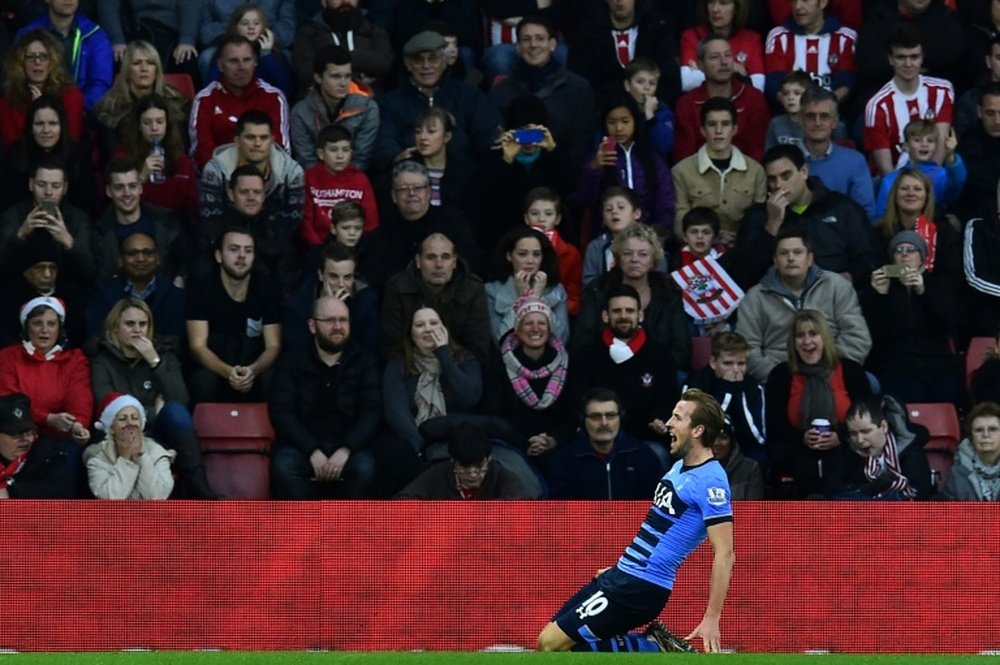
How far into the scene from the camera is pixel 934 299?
49.6 ft

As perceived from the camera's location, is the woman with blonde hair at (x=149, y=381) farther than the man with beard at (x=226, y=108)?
No

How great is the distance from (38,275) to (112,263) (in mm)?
624

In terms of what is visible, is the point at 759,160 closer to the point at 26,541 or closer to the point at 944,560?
the point at 944,560

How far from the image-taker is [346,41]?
55.3ft

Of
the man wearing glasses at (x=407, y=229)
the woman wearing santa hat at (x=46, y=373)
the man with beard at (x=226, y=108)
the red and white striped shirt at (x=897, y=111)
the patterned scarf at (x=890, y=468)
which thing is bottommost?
the patterned scarf at (x=890, y=468)

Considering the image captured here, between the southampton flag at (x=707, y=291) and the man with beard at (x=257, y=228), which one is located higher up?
the man with beard at (x=257, y=228)

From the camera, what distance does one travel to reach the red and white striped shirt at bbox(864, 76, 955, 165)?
16.5 metres

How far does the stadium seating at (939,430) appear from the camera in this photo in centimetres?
1458

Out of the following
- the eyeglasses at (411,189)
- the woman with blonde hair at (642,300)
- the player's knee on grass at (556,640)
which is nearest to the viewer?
the player's knee on grass at (556,640)

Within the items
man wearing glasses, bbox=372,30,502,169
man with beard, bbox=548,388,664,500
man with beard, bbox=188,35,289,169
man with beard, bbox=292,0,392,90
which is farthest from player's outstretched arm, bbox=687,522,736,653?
man with beard, bbox=292,0,392,90

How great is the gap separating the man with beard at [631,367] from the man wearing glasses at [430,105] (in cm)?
235

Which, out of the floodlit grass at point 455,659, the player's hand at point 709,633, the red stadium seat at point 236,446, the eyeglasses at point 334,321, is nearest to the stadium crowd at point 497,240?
the eyeglasses at point 334,321

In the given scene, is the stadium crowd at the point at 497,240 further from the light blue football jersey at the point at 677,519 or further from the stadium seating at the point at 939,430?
the light blue football jersey at the point at 677,519

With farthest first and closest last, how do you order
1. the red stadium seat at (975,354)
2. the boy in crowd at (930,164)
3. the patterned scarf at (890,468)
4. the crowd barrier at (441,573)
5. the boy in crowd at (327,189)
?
the boy in crowd at (930,164) → the boy in crowd at (327,189) → the red stadium seat at (975,354) → the patterned scarf at (890,468) → the crowd barrier at (441,573)
